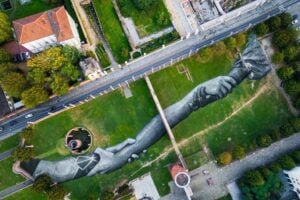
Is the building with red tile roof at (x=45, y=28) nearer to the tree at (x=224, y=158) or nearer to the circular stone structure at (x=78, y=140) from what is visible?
the circular stone structure at (x=78, y=140)

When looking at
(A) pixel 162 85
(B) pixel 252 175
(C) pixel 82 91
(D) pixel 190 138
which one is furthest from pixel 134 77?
(B) pixel 252 175

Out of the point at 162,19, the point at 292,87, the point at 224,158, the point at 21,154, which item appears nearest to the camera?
the point at 21,154

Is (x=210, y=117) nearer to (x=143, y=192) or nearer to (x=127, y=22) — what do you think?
(x=143, y=192)

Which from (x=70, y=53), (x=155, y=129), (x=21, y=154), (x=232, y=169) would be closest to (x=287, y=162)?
(x=232, y=169)

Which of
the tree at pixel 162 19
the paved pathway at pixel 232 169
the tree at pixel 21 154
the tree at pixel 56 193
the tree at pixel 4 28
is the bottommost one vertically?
the paved pathway at pixel 232 169

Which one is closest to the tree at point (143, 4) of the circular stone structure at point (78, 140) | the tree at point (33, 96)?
the tree at point (33, 96)

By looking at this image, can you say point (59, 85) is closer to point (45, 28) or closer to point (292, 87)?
point (45, 28)
